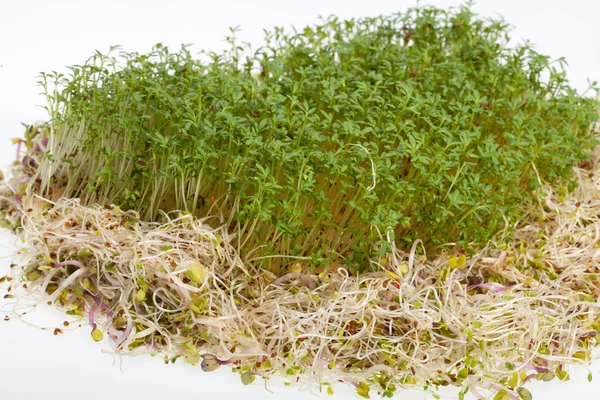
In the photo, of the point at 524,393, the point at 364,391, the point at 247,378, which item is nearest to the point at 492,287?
the point at 524,393

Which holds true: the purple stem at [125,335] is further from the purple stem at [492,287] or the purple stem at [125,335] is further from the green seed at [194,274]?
the purple stem at [492,287]

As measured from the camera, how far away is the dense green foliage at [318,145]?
2.96 m

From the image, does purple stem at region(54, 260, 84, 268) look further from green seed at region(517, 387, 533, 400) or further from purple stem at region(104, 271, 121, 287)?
green seed at region(517, 387, 533, 400)

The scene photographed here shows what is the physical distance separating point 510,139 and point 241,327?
4.70 ft

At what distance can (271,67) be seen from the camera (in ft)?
12.4

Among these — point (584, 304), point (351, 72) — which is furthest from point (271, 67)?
point (584, 304)

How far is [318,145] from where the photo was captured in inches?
124

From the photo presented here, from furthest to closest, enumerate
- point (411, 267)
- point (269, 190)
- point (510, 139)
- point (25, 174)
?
point (25, 174) < point (510, 139) < point (411, 267) < point (269, 190)

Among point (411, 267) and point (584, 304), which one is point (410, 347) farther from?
point (584, 304)

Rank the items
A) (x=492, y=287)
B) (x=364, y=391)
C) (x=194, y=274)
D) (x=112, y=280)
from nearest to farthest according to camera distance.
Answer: (x=364, y=391) < (x=194, y=274) < (x=112, y=280) < (x=492, y=287)

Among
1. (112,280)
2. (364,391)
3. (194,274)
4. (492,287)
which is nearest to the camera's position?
(364,391)

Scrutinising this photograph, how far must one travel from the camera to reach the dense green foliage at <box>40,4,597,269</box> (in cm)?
296

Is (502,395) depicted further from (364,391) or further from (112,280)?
(112,280)

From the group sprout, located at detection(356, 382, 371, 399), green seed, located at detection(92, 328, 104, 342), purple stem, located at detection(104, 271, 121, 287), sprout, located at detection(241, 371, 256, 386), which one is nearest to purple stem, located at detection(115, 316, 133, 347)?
green seed, located at detection(92, 328, 104, 342)
